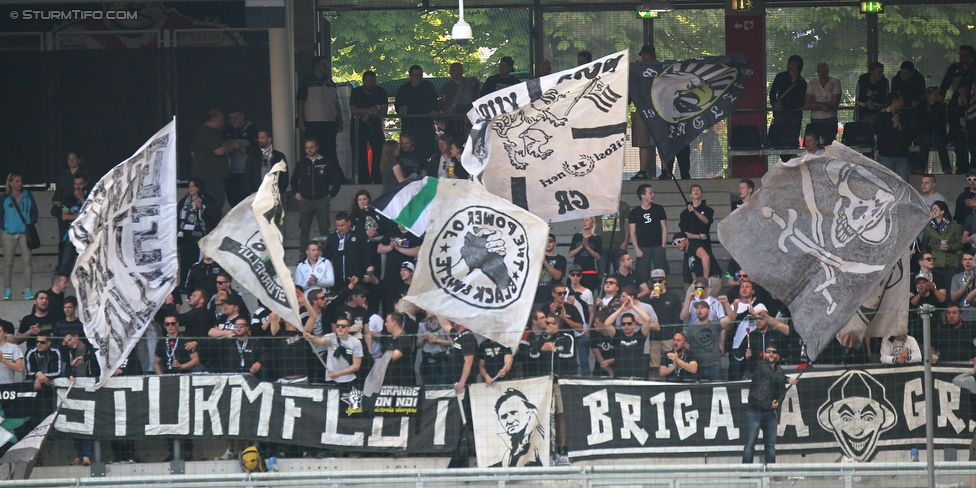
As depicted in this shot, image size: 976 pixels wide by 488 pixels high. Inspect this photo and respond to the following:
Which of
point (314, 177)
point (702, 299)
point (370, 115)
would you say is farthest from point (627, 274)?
point (370, 115)

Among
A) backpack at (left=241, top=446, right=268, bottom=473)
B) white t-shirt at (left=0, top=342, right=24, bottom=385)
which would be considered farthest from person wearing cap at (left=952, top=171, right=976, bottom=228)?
white t-shirt at (left=0, top=342, right=24, bottom=385)

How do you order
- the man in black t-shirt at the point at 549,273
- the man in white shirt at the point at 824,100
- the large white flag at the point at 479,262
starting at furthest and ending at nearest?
the man in white shirt at the point at 824,100 → the man in black t-shirt at the point at 549,273 → the large white flag at the point at 479,262

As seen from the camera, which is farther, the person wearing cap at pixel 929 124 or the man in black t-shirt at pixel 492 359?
the person wearing cap at pixel 929 124

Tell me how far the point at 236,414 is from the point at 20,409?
2126 millimetres

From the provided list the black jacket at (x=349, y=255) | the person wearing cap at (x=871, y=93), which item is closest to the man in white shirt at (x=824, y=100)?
the person wearing cap at (x=871, y=93)

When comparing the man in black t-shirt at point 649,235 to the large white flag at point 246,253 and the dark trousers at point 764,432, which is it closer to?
the dark trousers at point 764,432

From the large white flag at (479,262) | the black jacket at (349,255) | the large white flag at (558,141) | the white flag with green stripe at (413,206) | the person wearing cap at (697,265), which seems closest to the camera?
the large white flag at (479,262)

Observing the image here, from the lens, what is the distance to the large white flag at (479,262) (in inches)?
438

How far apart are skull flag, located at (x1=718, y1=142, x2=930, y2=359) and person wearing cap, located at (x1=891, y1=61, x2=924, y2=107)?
9.99 metres

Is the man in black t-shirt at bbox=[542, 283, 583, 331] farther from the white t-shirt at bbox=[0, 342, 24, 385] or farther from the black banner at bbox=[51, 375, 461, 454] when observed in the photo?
the white t-shirt at bbox=[0, 342, 24, 385]

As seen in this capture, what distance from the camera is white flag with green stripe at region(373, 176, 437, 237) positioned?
13.3 m

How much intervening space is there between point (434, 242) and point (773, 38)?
13165 mm

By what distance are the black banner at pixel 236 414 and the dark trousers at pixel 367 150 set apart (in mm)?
8239

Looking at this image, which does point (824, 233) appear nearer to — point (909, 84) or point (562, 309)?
point (562, 309)
